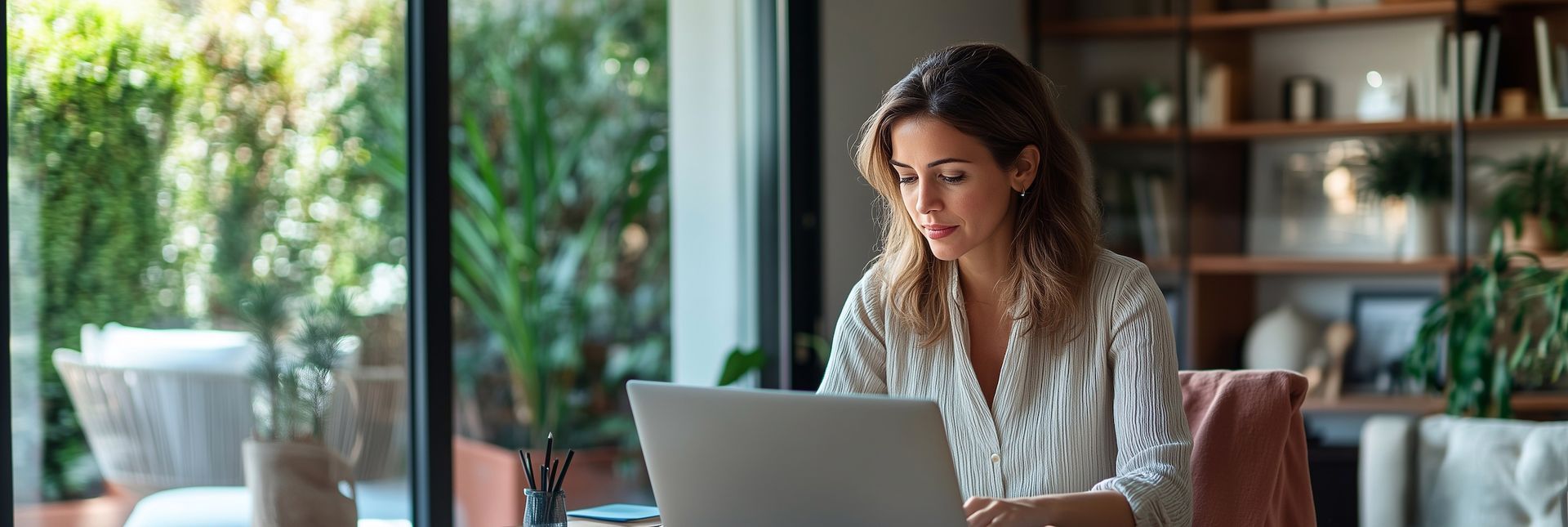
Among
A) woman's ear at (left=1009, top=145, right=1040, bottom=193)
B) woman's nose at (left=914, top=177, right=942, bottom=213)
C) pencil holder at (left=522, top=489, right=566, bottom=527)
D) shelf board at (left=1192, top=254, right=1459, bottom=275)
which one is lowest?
pencil holder at (left=522, top=489, right=566, bottom=527)

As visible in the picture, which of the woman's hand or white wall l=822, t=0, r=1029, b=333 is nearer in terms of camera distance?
the woman's hand

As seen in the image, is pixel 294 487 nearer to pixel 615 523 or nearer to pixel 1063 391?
pixel 615 523

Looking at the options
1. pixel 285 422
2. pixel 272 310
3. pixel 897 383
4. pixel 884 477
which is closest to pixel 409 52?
pixel 272 310

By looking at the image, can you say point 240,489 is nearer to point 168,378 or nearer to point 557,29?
point 168,378

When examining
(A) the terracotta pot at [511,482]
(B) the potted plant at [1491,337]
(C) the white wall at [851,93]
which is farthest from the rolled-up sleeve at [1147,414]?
(A) the terracotta pot at [511,482]

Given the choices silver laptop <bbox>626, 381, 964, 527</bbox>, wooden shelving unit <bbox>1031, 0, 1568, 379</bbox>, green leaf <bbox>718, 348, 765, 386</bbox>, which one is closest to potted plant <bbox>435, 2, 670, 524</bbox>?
green leaf <bbox>718, 348, 765, 386</bbox>

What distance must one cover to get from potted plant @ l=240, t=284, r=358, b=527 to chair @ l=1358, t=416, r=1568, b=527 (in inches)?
81.1

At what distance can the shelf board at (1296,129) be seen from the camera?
3.60 meters

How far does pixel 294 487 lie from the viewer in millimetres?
2096

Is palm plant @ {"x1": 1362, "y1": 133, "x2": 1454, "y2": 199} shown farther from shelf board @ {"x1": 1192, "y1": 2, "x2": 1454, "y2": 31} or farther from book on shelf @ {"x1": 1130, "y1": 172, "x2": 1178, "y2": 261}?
book on shelf @ {"x1": 1130, "y1": 172, "x2": 1178, "y2": 261}

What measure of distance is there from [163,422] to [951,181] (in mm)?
1456

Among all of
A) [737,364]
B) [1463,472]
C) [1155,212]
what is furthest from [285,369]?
[1155,212]

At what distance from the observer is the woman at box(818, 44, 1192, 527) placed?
1619mm

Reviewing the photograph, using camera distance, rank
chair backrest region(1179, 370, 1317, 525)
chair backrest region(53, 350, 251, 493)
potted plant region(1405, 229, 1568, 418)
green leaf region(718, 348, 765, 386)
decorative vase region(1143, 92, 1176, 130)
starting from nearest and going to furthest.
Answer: chair backrest region(1179, 370, 1317, 525) < chair backrest region(53, 350, 251, 493) < potted plant region(1405, 229, 1568, 418) < green leaf region(718, 348, 765, 386) < decorative vase region(1143, 92, 1176, 130)
